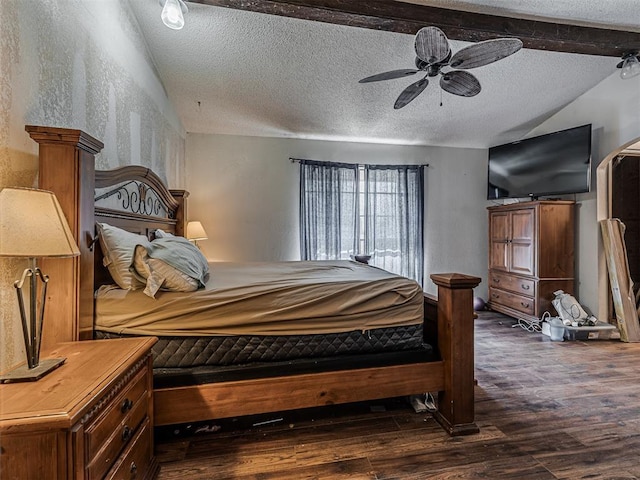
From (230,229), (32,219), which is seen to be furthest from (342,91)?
(32,219)

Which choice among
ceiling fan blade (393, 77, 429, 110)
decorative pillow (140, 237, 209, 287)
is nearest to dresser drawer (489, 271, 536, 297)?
ceiling fan blade (393, 77, 429, 110)

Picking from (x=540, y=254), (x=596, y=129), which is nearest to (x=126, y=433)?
(x=540, y=254)

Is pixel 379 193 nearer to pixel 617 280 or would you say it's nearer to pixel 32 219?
pixel 617 280

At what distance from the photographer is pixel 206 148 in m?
4.44

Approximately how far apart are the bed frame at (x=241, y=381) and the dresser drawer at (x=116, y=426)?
0.82ft

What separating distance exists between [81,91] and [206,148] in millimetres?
2549

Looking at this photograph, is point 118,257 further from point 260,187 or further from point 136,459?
point 260,187

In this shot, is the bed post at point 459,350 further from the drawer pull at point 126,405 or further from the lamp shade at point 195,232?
the lamp shade at point 195,232

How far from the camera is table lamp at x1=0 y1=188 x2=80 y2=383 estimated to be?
3.26 ft

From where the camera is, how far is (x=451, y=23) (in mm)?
2600

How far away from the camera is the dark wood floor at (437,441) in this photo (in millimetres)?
1571

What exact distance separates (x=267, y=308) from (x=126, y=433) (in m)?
0.78

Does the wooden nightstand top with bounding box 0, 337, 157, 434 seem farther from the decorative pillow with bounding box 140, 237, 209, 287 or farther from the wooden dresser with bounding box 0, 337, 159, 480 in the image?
the decorative pillow with bounding box 140, 237, 209, 287

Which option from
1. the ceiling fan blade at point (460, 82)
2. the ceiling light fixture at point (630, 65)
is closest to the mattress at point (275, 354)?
the ceiling fan blade at point (460, 82)
